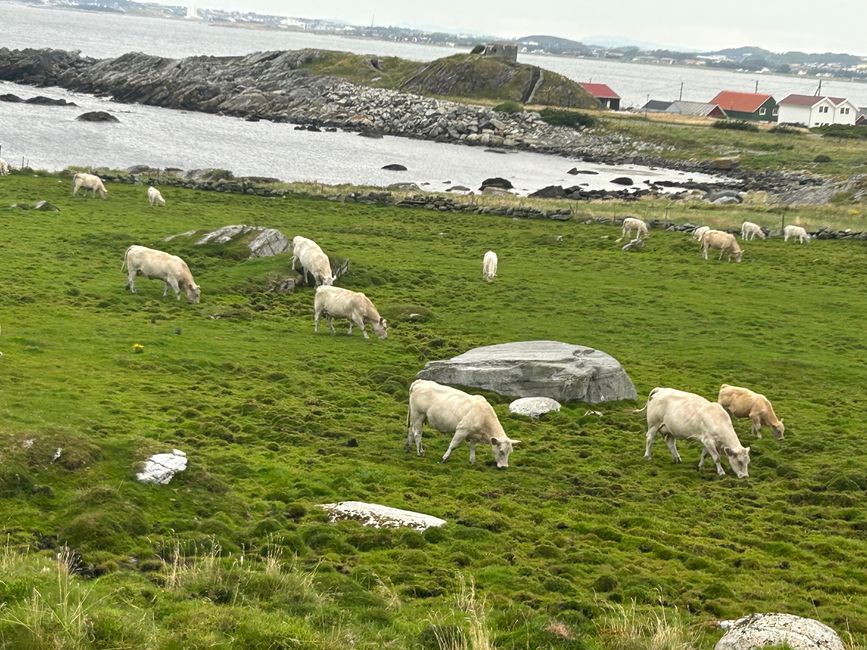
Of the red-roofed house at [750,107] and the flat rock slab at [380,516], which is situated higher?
the red-roofed house at [750,107]

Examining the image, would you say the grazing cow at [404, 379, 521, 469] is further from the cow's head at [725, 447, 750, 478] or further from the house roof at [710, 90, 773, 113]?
the house roof at [710, 90, 773, 113]

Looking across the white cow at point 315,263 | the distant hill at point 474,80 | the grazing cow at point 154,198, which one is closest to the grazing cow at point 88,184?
the grazing cow at point 154,198

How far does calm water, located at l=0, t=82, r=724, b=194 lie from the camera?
8719 cm

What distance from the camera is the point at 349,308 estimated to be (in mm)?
30562

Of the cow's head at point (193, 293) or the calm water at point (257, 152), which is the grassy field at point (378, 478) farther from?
the calm water at point (257, 152)

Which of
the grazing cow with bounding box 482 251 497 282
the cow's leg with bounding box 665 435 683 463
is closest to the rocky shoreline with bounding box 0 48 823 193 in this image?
the grazing cow with bounding box 482 251 497 282

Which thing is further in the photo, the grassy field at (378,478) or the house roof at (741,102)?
the house roof at (741,102)

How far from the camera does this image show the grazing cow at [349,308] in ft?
100

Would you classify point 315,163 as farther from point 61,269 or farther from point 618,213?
point 61,269

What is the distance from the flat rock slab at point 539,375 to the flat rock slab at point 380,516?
8.40m

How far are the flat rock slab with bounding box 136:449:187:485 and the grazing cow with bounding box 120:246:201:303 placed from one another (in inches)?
627

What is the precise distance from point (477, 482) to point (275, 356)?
33.3 feet

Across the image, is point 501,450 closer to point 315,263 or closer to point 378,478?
point 378,478

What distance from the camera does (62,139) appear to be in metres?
94.4
